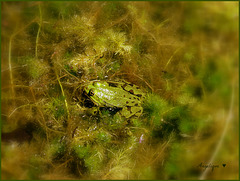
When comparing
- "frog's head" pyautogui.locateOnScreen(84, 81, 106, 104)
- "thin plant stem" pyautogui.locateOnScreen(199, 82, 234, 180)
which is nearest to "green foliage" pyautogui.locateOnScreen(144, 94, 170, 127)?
"frog's head" pyautogui.locateOnScreen(84, 81, 106, 104)

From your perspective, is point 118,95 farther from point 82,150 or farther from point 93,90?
point 82,150

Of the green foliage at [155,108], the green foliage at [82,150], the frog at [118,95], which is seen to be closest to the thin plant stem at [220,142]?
the green foliage at [155,108]

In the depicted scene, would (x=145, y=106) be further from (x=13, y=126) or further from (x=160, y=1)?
(x=13, y=126)

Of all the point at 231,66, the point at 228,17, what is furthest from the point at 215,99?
the point at 228,17

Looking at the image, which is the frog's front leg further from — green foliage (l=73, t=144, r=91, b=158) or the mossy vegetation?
green foliage (l=73, t=144, r=91, b=158)

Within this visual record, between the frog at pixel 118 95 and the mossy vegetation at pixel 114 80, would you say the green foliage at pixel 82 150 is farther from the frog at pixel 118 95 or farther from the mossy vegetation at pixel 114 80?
the frog at pixel 118 95

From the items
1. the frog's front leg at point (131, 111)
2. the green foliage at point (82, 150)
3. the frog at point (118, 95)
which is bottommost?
the green foliage at point (82, 150)

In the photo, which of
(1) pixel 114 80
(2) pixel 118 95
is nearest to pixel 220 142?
(2) pixel 118 95
